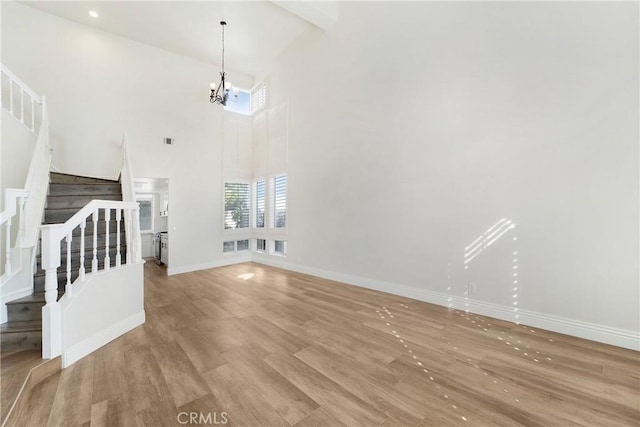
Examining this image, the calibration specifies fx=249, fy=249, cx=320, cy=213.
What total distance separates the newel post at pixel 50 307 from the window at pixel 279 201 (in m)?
4.40

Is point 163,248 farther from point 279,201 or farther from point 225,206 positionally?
point 279,201

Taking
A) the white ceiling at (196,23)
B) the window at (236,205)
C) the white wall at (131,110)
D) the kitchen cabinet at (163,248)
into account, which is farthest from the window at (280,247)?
the white ceiling at (196,23)

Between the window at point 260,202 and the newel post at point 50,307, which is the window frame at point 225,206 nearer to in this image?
the window at point 260,202

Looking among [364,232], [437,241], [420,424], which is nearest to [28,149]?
[364,232]

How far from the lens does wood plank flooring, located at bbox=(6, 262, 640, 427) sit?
1.64 meters

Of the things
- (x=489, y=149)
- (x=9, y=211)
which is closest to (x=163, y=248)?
(x=9, y=211)

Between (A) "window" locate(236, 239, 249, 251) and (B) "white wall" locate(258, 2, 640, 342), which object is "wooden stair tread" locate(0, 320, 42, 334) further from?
(A) "window" locate(236, 239, 249, 251)

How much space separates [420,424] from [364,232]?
318 centimetres

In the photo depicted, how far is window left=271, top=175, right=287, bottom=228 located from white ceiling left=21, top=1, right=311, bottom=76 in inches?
127

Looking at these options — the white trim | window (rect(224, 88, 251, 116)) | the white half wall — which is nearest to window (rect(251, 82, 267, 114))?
window (rect(224, 88, 251, 116))

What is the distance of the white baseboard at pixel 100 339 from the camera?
7.23 feet

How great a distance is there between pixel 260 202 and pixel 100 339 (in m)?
4.99

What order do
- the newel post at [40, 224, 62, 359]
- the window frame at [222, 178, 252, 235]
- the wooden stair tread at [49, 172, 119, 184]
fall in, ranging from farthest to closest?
the window frame at [222, 178, 252, 235] → the wooden stair tread at [49, 172, 119, 184] → the newel post at [40, 224, 62, 359]

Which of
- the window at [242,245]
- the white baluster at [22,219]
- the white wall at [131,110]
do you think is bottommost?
the window at [242,245]
